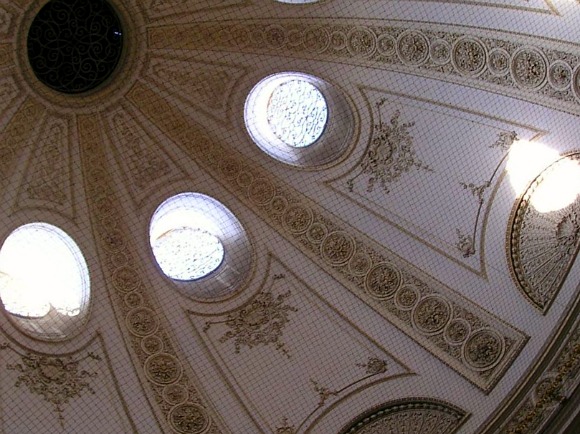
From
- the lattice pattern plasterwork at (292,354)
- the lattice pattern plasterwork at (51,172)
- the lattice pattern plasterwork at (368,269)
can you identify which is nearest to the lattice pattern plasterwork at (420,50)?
the lattice pattern plasterwork at (368,269)

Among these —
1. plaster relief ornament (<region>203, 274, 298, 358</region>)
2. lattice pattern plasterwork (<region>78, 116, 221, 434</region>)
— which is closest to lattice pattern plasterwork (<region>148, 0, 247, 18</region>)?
lattice pattern plasterwork (<region>78, 116, 221, 434</region>)

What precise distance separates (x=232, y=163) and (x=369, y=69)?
2.38 metres

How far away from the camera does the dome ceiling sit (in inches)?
604

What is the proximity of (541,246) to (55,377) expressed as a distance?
6.69 metres

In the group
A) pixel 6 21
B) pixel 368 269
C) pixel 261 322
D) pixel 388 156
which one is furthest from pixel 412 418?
pixel 6 21

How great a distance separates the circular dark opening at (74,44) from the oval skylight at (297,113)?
239 cm

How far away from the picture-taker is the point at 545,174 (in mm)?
14922

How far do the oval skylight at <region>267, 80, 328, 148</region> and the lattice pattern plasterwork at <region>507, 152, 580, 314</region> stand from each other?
328 cm

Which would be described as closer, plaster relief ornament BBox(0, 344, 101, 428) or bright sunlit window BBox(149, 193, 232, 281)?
plaster relief ornament BBox(0, 344, 101, 428)

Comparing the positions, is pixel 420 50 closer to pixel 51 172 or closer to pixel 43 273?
pixel 51 172

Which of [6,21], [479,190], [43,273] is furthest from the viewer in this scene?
[43,273]

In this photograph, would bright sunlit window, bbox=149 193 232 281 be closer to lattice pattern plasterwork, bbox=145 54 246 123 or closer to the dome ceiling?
the dome ceiling

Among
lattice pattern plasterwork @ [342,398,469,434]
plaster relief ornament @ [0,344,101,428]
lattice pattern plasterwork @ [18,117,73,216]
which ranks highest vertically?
lattice pattern plasterwork @ [18,117,73,216]

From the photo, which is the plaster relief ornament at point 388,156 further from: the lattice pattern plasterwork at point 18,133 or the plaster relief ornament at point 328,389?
the lattice pattern plasterwork at point 18,133
